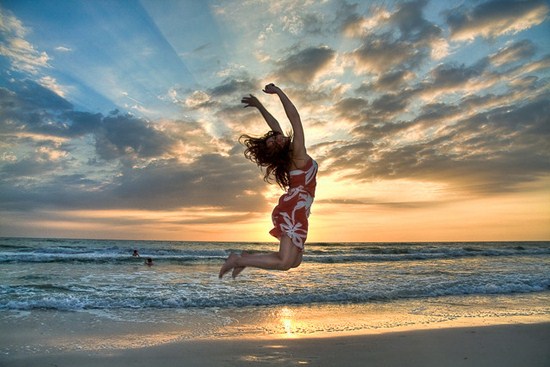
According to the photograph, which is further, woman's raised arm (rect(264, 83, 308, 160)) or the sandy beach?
the sandy beach

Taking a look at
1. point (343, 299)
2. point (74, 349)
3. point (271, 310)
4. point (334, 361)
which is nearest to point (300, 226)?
point (334, 361)

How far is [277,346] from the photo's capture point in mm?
5883

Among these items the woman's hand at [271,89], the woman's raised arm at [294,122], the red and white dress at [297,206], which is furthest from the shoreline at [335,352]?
the woman's hand at [271,89]

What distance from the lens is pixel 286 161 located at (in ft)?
14.8

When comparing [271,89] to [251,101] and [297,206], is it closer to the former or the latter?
[251,101]

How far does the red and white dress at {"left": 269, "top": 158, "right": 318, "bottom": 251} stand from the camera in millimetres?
4516

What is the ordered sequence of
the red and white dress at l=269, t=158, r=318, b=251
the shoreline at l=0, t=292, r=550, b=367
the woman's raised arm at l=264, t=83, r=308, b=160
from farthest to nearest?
the shoreline at l=0, t=292, r=550, b=367 < the red and white dress at l=269, t=158, r=318, b=251 < the woman's raised arm at l=264, t=83, r=308, b=160

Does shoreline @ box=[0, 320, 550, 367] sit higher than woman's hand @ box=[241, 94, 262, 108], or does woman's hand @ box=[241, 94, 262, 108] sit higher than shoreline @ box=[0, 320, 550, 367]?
woman's hand @ box=[241, 94, 262, 108]

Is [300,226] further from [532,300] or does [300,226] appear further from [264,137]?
[532,300]

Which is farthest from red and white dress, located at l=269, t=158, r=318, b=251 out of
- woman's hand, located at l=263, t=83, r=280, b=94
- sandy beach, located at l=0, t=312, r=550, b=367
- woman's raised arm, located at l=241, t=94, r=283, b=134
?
sandy beach, located at l=0, t=312, r=550, b=367

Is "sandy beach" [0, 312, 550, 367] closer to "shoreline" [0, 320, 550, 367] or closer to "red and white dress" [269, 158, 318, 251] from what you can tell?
"shoreline" [0, 320, 550, 367]

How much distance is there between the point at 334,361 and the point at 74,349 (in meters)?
3.64

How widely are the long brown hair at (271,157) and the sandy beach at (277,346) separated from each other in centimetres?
235

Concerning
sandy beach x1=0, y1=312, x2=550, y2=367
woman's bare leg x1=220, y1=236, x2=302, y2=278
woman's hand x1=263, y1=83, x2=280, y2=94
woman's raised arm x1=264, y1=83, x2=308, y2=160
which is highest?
woman's hand x1=263, y1=83, x2=280, y2=94
